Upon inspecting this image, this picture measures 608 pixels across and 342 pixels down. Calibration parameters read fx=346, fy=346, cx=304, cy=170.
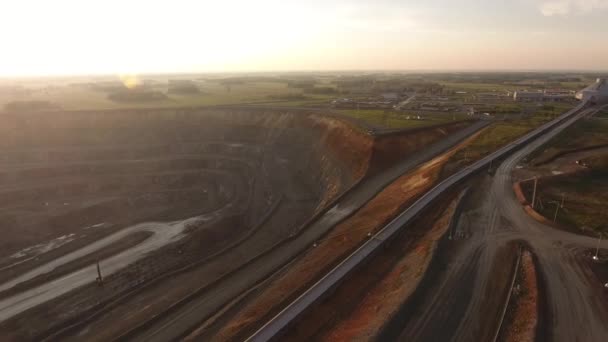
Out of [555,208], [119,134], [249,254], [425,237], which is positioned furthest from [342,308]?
[119,134]

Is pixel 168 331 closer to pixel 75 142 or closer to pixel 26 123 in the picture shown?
pixel 75 142

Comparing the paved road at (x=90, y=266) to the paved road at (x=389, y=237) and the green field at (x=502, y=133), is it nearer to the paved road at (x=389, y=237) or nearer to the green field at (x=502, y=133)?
the paved road at (x=389, y=237)

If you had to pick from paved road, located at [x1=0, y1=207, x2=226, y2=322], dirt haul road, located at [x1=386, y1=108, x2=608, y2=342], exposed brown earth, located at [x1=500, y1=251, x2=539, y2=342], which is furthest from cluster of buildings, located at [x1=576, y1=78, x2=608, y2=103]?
paved road, located at [x1=0, y1=207, x2=226, y2=322]

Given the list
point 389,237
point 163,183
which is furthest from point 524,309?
point 163,183

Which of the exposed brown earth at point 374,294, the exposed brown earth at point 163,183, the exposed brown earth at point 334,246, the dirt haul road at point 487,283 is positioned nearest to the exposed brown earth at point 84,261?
the exposed brown earth at point 163,183

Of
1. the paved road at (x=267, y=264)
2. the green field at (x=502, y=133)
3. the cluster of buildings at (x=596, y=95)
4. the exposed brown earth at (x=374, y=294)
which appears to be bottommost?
the paved road at (x=267, y=264)

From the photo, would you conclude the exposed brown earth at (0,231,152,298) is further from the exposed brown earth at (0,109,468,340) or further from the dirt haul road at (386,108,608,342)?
the dirt haul road at (386,108,608,342)
